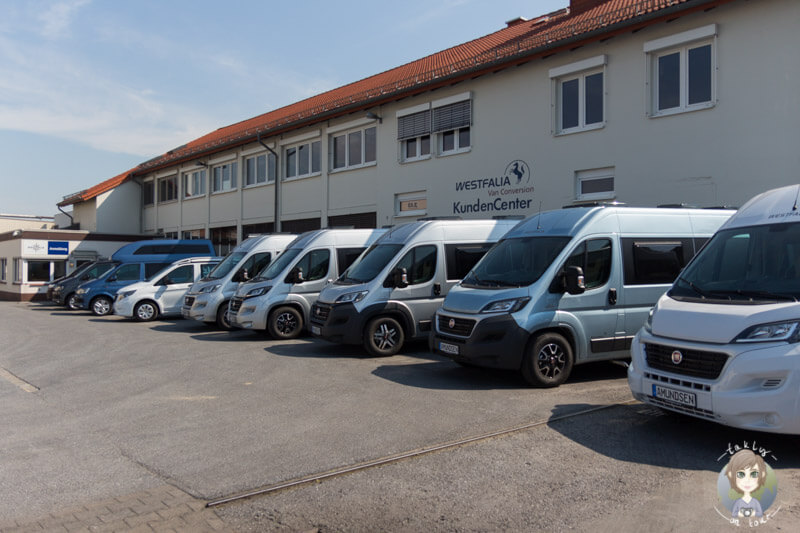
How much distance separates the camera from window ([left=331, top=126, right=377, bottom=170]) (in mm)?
22359

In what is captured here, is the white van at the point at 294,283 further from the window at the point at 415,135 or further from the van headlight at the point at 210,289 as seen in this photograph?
the window at the point at 415,135

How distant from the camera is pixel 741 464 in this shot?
511cm

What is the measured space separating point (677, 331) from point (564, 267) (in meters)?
2.77

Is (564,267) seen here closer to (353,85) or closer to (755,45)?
(755,45)

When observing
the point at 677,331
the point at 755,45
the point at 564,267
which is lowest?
the point at 677,331

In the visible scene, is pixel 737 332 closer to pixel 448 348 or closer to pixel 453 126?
pixel 448 348

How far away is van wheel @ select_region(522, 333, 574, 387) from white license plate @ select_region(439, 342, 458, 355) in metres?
0.92

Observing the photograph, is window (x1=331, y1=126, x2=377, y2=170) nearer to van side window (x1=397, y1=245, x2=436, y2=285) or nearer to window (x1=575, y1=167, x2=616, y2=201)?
window (x1=575, y1=167, x2=616, y2=201)

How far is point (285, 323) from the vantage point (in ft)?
44.1

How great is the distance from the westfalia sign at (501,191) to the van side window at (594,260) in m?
7.77

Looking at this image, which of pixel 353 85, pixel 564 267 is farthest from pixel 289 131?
pixel 564 267

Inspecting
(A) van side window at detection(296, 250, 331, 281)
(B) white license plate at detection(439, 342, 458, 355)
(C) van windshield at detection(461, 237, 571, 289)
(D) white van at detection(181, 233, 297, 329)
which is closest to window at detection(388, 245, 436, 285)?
(C) van windshield at detection(461, 237, 571, 289)

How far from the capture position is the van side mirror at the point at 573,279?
802 cm

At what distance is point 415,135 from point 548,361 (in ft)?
43.1
